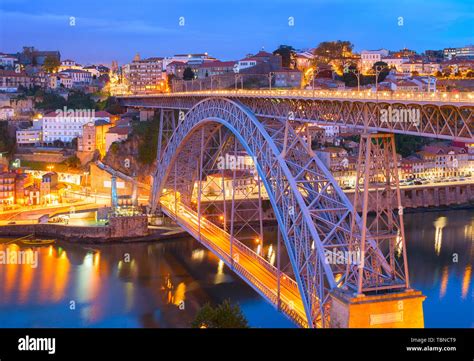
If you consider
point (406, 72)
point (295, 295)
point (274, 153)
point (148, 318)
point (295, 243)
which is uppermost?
point (406, 72)

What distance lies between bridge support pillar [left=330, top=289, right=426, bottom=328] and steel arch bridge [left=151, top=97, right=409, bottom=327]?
0.13 meters

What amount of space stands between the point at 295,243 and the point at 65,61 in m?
39.4

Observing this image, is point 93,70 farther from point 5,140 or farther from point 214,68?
point 5,140

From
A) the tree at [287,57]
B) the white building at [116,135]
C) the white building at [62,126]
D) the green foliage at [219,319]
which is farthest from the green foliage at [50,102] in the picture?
the green foliage at [219,319]

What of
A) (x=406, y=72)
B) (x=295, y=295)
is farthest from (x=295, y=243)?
(x=406, y=72)

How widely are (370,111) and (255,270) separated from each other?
437 centimetres

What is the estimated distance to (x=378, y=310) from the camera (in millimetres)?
6965

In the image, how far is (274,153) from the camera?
916 cm

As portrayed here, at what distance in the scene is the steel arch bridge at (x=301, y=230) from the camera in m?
7.28

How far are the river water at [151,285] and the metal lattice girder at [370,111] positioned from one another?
11.1 ft

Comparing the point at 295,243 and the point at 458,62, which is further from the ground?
the point at 458,62

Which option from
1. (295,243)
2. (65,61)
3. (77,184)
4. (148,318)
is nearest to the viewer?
(295,243)

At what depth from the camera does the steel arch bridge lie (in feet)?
23.9
